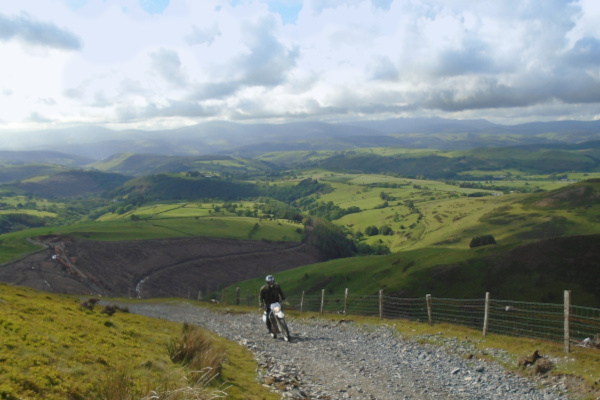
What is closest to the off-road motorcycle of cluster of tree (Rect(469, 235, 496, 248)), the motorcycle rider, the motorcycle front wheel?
the motorcycle front wheel

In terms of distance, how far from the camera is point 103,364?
439 inches

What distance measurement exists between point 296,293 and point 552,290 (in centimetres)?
5491

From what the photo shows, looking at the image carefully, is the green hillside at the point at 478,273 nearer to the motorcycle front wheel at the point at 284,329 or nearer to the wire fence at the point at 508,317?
the wire fence at the point at 508,317

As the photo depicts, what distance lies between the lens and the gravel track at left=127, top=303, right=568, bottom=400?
12.5 metres

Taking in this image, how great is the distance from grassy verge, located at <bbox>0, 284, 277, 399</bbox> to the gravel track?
1326mm

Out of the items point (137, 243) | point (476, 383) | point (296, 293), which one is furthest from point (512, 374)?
point (137, 243)

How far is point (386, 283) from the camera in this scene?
80.8m

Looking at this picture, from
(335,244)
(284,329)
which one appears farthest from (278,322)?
(335,244)

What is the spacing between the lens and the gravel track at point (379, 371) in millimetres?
12508

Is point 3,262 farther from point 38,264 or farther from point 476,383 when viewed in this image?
point 476,383

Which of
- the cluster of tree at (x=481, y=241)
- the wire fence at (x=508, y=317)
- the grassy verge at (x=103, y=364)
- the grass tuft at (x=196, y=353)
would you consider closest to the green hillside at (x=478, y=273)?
the wire fence at (x=508, y=317)

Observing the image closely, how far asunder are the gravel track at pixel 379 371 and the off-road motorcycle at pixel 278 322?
53 cm

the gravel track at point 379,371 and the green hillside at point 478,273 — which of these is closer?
the gravel track at point 379,371

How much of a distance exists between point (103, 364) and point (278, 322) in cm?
1159
